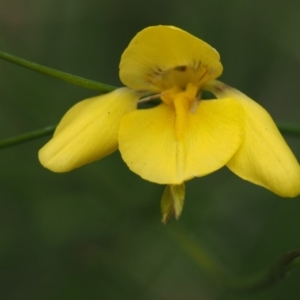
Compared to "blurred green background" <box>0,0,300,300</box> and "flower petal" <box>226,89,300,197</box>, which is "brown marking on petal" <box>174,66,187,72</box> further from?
"blurred green background" <box>0,0,300,300</box>

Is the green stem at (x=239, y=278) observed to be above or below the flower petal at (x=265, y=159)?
below

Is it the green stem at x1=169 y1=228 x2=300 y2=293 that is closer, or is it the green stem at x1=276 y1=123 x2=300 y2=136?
the green stem at x1=169 y1=228 x2=300 y2=293

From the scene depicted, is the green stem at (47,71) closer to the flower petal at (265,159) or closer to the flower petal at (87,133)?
the flower petal at (87,133)

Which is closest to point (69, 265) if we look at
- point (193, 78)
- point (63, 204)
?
point (63, 204)

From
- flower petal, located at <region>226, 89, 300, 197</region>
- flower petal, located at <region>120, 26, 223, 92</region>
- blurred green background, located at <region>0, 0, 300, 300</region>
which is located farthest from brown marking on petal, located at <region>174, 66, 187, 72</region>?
blurred green background, located at <region>0, 0, 300, 300</region>

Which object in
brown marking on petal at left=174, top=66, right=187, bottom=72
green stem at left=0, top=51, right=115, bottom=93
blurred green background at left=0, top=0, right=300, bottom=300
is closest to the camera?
green stem at left=0, top=51, right=115, bottom=93

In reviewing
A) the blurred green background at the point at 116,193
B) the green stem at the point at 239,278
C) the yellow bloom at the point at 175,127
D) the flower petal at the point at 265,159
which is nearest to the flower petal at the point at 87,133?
the yellow bloom at the point at 175,127

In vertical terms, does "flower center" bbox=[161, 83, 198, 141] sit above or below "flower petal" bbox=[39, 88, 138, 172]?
above

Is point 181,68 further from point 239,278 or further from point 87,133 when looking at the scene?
point 239,278
